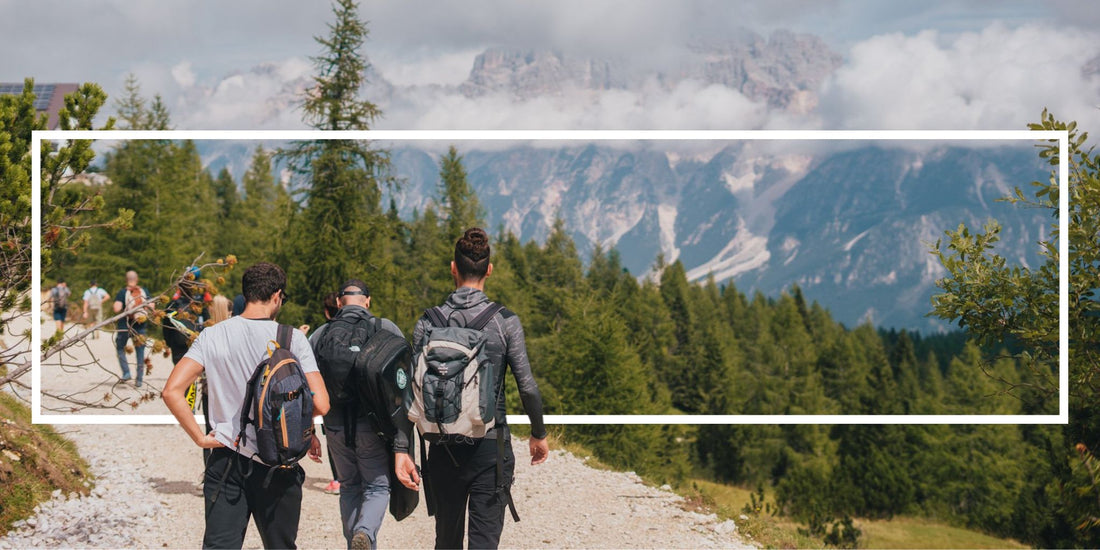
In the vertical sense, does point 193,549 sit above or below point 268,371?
below

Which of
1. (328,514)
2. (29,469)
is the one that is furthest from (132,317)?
(328,514)

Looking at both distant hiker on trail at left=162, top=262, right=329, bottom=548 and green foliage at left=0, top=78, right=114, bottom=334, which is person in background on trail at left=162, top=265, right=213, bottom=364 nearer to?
green foliage at left=0, top=78, right=114, bottom=334

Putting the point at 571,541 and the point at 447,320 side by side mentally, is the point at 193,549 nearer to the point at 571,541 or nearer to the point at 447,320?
the point at 571,541

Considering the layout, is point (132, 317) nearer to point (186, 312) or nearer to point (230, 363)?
point (186, 312)

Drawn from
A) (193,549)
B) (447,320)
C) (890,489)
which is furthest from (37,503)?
(890,489)

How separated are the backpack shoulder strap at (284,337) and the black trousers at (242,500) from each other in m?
0.61

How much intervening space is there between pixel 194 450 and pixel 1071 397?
1038cm

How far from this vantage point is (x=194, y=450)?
11.5 m

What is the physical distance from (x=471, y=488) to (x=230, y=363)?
1.45 m

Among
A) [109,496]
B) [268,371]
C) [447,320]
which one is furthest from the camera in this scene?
[109,496]

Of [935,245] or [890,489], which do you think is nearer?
[935,245]

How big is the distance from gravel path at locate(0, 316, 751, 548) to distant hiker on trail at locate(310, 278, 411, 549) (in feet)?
7.42

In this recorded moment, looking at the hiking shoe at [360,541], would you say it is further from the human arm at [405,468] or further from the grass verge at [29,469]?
the grass verge at [29,469]

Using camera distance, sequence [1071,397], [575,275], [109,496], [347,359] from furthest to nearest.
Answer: [575,275], [109,496], [1071,397], [347,359]
